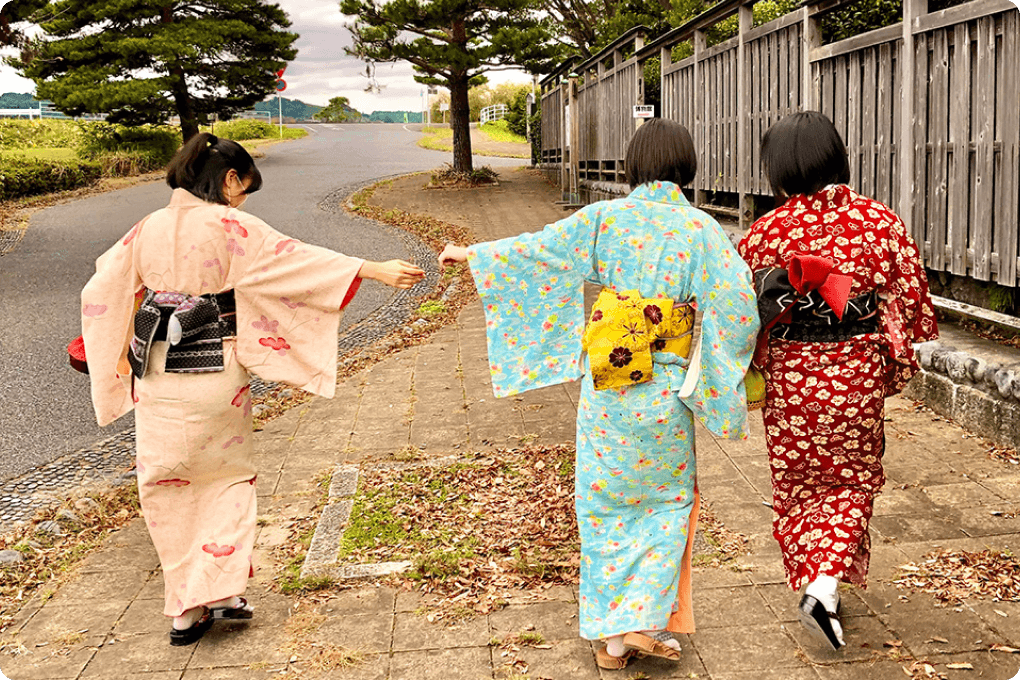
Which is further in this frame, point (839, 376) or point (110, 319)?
point (110, 319)

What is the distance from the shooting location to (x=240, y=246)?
151 inches

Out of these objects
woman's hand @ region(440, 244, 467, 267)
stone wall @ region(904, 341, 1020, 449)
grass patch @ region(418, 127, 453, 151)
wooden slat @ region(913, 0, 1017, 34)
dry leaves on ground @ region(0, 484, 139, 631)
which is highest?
grass patch @ region(418, 127, 453, 151)

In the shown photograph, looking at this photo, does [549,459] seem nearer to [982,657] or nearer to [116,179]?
[982,657]

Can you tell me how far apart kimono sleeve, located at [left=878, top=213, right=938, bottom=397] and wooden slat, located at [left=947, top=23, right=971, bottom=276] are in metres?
2.85

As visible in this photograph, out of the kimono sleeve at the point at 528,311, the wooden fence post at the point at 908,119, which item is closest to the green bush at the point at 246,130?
the wooden fence post at the point at 908,119

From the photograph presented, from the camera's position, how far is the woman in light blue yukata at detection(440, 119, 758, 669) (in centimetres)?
331

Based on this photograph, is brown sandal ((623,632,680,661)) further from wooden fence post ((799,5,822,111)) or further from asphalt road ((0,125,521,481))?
wooden fence post ((799,5,822,111))

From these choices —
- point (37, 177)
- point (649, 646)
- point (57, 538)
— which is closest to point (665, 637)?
point (649, 646)

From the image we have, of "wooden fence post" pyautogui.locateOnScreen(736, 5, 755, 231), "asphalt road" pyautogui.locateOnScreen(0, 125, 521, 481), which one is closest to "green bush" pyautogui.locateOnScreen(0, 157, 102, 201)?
"asphalt road" pyautogui.locateOnScreen(0, 125, 521, 481)

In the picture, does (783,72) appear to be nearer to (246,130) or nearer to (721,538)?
(721,538)

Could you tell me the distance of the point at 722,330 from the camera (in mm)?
3350

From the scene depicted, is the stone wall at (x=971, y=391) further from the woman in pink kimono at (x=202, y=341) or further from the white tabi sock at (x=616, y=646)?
the woman in pink kimono at (x=202, y=341)

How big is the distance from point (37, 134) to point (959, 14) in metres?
34.6

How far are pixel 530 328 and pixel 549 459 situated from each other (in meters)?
2.04
